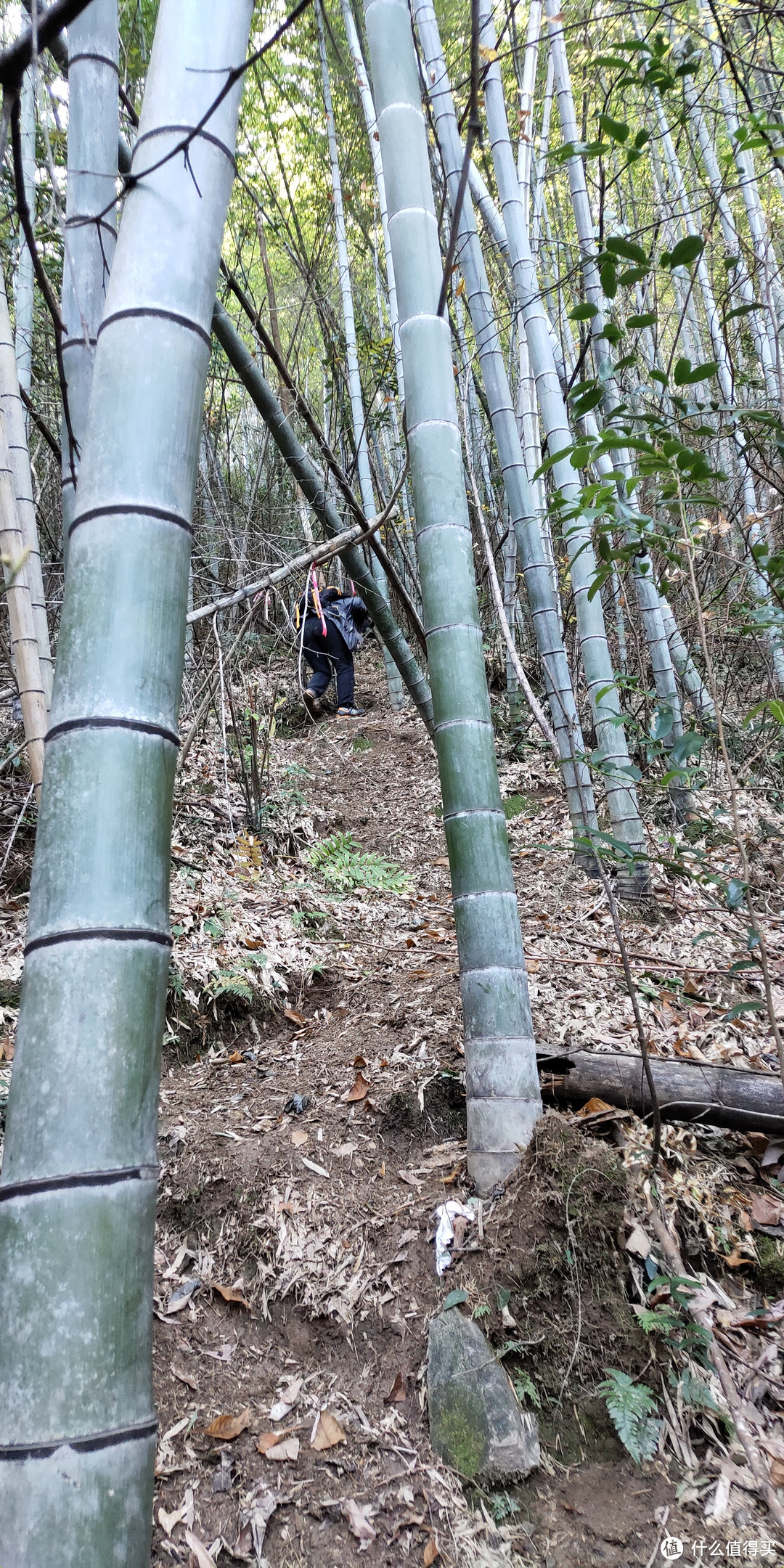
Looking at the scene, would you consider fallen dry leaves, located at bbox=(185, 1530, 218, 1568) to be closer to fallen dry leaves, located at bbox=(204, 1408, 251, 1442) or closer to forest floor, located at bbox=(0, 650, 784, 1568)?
forest floor, located at bbox=(0, 650, 784, 1568)

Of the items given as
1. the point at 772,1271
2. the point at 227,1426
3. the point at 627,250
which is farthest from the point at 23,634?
the point at 772,1271

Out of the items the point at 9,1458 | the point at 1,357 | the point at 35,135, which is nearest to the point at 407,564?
the point at 35,135

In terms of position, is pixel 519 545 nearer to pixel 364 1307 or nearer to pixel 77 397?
pixel 77 397

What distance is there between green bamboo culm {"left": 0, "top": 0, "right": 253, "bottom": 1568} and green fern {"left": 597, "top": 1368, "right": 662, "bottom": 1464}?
126 cm

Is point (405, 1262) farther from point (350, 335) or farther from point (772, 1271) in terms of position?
point (350, 335)

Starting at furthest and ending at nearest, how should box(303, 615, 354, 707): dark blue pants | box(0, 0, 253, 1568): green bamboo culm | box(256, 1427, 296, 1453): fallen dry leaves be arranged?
box(303, 615, 354, 707): dark blue pants
box(256, 1427, 296, 1453): fallen dry leaves
box(0, 0, 253, 1568): green bamboo culm

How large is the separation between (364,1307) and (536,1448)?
20.4 inches

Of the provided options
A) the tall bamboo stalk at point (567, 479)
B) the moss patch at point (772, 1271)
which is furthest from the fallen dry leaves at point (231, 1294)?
the tall bamboo stalk at point (567, 479)

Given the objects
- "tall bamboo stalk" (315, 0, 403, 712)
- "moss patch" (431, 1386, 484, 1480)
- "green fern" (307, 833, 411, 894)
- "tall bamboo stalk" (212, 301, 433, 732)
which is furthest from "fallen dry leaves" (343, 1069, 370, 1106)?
"tall bamboo stalk" (315, 0, 403, 712)

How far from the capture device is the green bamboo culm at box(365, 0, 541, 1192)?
200cm

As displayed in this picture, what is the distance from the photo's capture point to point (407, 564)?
783cm

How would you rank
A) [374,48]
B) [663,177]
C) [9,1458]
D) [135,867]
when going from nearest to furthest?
[9,1458], [135,867], [374,48], [663,177]

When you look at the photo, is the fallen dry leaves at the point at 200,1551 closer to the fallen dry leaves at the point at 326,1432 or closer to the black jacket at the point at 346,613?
the fallen dry leaves at the point at 326,1432

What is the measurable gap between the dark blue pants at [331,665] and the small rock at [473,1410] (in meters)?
6.18
